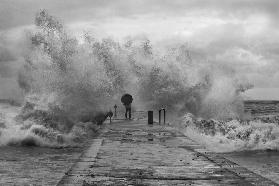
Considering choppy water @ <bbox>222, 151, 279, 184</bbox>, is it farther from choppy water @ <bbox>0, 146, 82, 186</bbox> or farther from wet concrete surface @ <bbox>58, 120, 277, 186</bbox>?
choppy water @ <bbox>0, 146, 82, 186</bbox>

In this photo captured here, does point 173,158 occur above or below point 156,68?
below

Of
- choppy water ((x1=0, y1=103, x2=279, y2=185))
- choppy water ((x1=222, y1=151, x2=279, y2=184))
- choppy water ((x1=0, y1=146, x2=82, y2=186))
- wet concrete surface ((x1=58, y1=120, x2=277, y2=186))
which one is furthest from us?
choppy water ((x1=222, y1=151, x2=279, y2=184))

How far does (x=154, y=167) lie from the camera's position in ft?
30.3

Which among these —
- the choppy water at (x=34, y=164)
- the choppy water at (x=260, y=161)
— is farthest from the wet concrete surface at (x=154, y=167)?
the choppy water at (x=260, y=161)

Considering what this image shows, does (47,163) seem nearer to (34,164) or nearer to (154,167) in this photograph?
(34,164)

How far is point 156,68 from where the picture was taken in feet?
152

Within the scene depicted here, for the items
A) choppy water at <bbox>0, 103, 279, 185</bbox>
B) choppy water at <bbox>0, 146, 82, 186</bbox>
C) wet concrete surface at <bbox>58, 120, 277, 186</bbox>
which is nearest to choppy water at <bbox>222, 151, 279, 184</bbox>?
A: choppy water at <bbox>0, 103, 279, 185</bbox>

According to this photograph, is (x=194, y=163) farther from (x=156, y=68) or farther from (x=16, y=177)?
(x=156, y=68)

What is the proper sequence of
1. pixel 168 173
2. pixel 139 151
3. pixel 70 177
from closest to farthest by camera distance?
pixel 70 177, pixel 168 173, pixel 139 151

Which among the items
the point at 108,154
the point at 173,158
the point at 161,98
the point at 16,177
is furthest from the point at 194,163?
the point at 161,98

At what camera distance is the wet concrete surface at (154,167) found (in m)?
7.82

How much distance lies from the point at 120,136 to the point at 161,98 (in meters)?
29.2

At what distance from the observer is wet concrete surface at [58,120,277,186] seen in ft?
25.7

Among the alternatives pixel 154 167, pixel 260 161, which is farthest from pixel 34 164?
pixel 260 161
